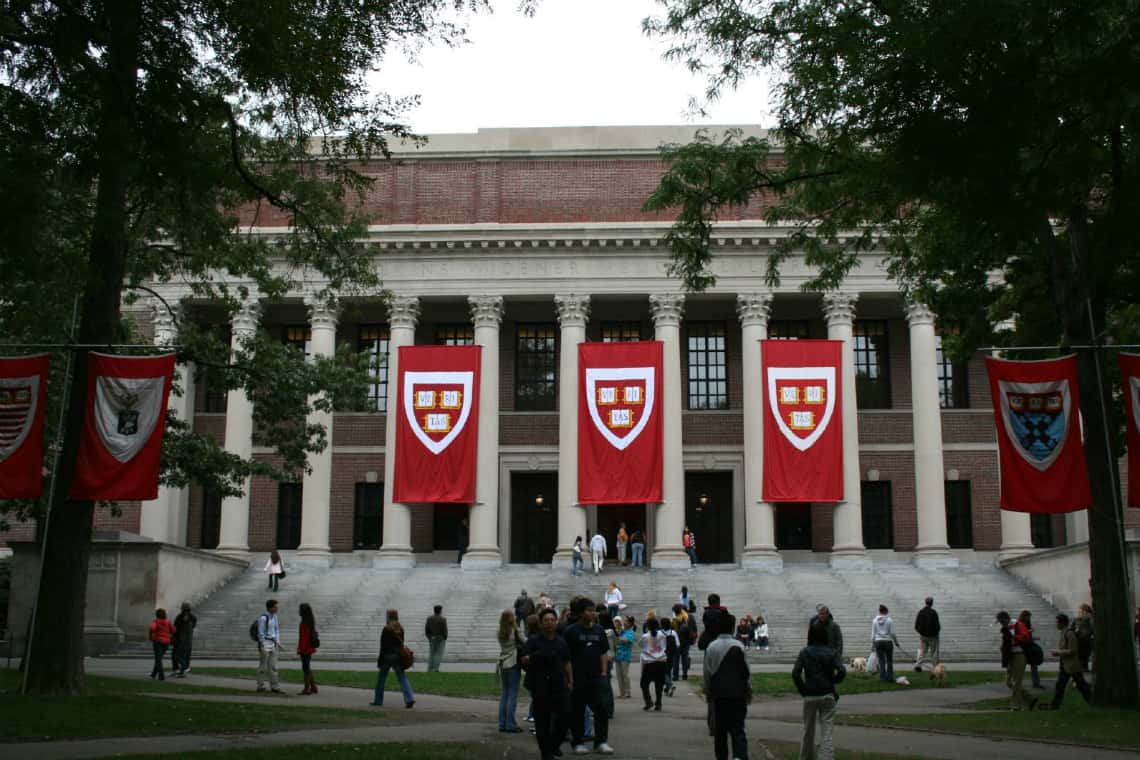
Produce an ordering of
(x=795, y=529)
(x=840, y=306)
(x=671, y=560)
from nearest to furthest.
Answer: (x=671, y=560) < (x=840, y=306) < (x=795, y=529)

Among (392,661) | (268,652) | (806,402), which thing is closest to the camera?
(392,661)

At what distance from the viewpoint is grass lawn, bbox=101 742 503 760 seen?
12125 mm

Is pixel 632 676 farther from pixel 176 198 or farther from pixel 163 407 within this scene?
pixel 176 198

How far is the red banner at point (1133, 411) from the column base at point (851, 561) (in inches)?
874

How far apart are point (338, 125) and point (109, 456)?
6031 mm

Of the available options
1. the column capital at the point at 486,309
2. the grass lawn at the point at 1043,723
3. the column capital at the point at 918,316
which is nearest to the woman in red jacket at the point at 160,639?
the grass lawn at the point at 1043,723

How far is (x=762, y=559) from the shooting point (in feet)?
127

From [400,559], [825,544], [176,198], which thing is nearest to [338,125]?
[176,198]

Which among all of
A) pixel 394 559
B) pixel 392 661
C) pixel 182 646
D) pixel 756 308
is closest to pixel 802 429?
pixel 756 308

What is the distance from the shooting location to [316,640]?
21094 millimetres

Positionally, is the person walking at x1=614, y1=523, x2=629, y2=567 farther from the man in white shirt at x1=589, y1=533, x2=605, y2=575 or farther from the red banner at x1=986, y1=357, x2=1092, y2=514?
the red banner at x1=986, y1=357, x2=1092, y2=514

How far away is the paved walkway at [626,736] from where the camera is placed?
1330cm

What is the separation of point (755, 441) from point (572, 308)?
7.55 metres

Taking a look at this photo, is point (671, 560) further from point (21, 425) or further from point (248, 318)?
point (21, 425)
